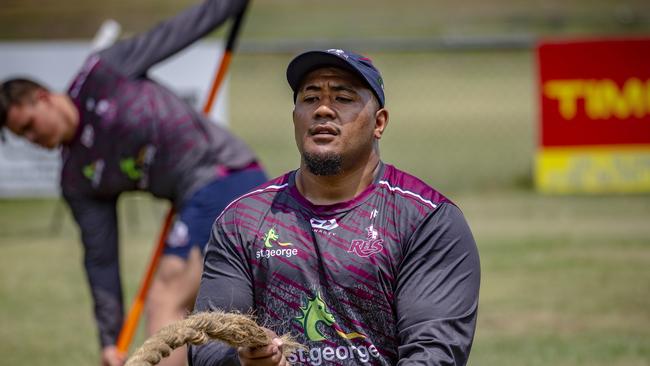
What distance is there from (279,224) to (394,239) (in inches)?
14.8

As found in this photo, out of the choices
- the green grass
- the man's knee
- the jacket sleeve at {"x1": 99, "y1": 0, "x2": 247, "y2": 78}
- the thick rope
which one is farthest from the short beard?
the green grass

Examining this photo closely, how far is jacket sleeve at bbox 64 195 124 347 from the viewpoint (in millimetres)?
6145

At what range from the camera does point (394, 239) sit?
3.57 meters

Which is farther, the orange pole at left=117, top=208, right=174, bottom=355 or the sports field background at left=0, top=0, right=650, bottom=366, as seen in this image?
the sports field background at left=0, top=0, right=650, bottom=366

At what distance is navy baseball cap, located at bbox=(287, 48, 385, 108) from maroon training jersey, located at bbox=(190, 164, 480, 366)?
32cm

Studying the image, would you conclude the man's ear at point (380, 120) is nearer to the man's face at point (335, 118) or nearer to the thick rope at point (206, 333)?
the man's face at point (335, 118)

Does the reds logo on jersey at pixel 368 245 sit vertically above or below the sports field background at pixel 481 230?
above

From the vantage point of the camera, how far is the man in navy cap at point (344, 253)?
354 cm

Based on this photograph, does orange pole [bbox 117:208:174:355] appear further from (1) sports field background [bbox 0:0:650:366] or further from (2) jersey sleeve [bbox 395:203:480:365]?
(2) jersey sleeve [bbox 395:203:480:365]

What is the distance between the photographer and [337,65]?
3.61 meters

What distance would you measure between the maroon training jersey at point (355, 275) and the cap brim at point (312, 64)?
0.39m

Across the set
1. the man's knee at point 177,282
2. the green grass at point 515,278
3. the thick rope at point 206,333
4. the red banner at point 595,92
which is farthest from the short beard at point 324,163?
the red banner at point 595,92

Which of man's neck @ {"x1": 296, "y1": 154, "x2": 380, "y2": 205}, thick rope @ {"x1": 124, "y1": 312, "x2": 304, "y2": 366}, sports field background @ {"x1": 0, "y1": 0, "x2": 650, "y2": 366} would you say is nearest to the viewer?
thick rope @ {"x1": 124, "y1": 312, "x2": 304, "y2": 366}

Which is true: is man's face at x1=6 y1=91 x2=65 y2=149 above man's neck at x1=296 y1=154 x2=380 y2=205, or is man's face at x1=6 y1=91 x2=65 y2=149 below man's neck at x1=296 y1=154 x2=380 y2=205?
above
